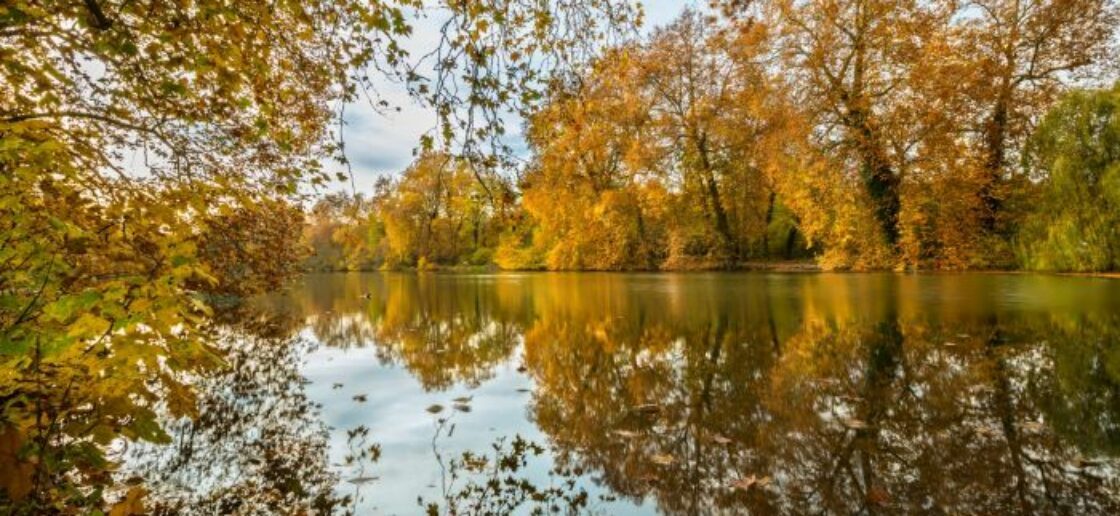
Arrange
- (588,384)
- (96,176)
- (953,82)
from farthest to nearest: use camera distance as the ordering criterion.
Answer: (953,82) < (588,384) < (96,176)

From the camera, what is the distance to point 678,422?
14.7 ft

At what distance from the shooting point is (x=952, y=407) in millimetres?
4484

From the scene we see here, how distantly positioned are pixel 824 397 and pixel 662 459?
6.74 ft

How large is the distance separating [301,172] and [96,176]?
1.29 meters

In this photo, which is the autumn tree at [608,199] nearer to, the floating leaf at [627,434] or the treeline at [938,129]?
the treeline at [938,129]

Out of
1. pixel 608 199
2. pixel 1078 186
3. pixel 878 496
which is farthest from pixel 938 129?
pixel 878 496

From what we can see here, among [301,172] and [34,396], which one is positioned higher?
[301,172]

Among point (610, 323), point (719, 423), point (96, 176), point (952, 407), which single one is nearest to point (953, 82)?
point (610, 323)

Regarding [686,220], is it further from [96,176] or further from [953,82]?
[96,176]

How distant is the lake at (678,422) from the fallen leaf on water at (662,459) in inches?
0.5

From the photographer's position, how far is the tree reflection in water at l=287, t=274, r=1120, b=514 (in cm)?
318

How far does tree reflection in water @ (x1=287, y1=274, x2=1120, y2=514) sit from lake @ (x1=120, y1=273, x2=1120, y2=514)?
0.02 meters

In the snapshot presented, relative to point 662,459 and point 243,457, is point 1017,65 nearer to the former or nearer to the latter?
point 662,459

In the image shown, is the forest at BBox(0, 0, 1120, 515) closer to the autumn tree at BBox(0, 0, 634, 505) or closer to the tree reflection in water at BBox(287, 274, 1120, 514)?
the autumn tree at BBox(0, 0, 634, 505)
